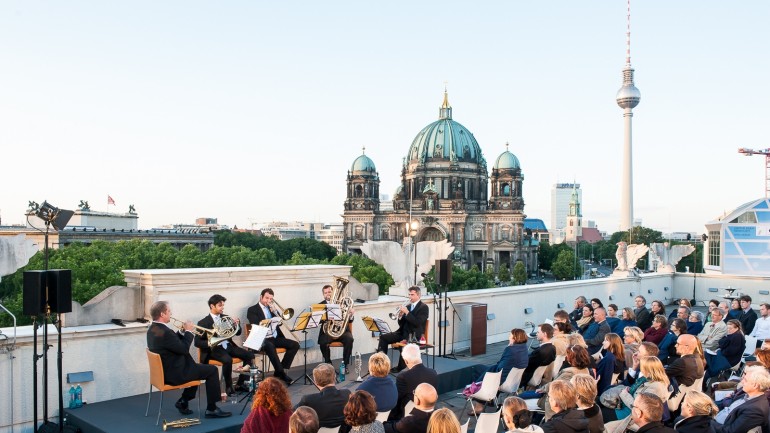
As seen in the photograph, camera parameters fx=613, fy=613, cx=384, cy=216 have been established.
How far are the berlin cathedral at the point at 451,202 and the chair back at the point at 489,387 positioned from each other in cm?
8596

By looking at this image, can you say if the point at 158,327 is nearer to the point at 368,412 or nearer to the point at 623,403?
the point at 368,412

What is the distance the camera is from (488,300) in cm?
1370

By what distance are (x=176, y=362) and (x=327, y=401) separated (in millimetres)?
2527

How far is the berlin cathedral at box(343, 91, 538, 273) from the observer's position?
9625cm

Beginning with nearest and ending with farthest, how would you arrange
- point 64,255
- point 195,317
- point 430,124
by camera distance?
point 195,317
point 64,255
point 430,124

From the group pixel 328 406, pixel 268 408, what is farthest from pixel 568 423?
pixel 268 408

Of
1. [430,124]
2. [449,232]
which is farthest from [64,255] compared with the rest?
[430,124]

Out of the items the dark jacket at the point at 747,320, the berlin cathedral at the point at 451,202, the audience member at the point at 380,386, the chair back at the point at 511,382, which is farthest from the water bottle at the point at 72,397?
the berlin cathedral at the point at 451,202

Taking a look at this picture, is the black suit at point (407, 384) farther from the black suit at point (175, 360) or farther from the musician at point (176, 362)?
the black suit at point (175, 360)

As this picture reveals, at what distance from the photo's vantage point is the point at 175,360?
279 inches

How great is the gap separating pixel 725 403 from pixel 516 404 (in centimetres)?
363

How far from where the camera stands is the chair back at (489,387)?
7336 mm

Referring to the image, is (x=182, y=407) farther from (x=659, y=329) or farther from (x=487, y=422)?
(x=659, y=329)

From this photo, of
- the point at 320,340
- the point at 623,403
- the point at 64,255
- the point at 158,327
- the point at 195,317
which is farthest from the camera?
the point at 64,255
